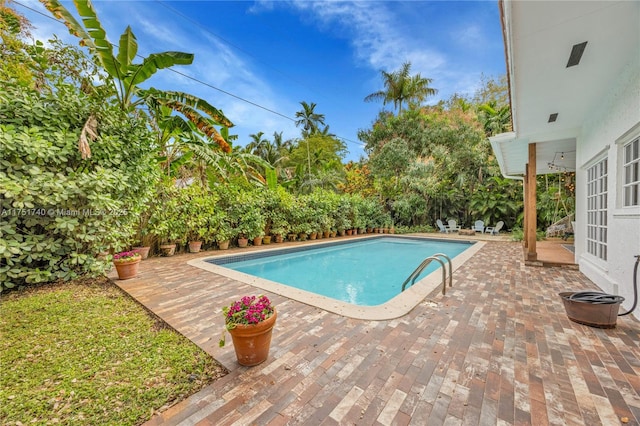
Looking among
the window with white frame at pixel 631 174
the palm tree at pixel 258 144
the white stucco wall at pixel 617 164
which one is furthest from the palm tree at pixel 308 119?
the window with white frame at pixel 631 174

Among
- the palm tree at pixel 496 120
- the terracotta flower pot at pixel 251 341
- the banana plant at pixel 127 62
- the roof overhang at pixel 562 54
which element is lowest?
the terracotta flower pot at pixel 251 341

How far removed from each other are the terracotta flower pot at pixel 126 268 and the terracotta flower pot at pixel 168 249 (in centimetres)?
280

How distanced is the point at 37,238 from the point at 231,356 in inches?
179

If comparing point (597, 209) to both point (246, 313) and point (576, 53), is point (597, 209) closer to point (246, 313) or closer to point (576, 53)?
point (576, 53)

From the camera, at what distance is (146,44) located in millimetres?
9016

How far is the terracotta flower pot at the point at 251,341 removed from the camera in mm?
2463

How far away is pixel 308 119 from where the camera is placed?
92.7ft

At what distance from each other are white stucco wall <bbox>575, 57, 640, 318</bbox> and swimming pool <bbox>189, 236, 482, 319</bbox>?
8.31ft

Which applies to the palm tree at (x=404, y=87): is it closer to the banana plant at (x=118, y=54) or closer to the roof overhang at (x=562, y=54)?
the roof overhang at (x=562, y=54)

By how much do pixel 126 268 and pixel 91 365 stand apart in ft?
10.8

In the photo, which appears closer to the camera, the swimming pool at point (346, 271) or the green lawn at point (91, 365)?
the green lawn at point (91, 365)

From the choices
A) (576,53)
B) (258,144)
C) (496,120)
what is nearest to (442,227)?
(496,120)

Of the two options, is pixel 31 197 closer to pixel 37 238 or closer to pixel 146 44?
pixel 37 238

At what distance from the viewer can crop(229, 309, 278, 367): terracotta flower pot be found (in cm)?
246
